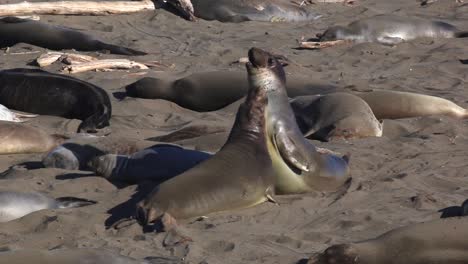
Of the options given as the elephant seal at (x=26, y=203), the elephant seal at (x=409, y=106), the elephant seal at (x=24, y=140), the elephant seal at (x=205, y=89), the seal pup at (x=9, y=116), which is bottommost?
the elephant seal at (x=205, y=89)

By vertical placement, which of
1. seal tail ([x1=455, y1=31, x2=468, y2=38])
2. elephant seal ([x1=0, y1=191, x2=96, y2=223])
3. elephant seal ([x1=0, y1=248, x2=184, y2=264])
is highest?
elephant seal ([x1=0, y1=248, x2=184, y2=264])

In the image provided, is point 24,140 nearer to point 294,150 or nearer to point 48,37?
point 294,150

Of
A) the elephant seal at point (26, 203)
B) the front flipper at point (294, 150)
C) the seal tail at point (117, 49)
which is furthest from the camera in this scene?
the seal tail at point (117, 49)

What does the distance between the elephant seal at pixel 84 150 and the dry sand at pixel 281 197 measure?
0.14 m

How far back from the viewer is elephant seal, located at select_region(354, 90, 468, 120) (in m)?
8.73

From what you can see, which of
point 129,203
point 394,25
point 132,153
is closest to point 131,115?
point 132,153

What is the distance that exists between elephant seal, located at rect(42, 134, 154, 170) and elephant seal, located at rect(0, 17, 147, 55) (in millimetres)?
3700

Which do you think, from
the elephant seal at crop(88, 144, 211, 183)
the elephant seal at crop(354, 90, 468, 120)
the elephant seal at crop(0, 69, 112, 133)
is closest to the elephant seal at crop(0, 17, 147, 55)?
the elephant seal at crop(0, 69, 112, 133)

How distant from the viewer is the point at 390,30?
480 inches

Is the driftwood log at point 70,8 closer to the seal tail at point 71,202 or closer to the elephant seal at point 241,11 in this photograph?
the elephant seal at point 241,11

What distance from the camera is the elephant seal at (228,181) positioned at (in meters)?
5.91

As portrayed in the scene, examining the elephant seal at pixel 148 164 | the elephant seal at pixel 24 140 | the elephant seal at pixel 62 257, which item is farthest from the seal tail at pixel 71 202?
the elephant seal at pixel 62 257

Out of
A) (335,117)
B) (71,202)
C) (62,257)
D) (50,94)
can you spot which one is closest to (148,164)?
(71,202)

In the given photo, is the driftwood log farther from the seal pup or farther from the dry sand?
the seal pup
